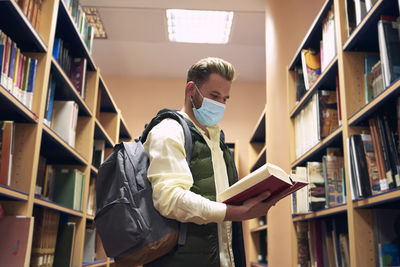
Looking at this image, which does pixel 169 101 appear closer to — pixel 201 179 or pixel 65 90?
pixel 65 90

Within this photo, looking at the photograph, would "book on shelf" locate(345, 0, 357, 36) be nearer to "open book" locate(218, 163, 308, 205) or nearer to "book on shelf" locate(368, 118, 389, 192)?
"book on shelf" locate(368, 118, 389, 192)

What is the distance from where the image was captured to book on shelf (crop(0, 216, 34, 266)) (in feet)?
5.85

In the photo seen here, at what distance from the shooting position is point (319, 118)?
221cm

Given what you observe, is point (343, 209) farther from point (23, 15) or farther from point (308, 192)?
point (23, 15)

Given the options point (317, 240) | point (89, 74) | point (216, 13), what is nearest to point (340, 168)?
point (317, 240)

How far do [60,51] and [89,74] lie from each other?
0.73 meters

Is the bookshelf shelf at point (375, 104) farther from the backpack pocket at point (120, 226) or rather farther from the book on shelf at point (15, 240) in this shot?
the book on shelf at point (15, 240)

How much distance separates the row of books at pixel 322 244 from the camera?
2014 mm

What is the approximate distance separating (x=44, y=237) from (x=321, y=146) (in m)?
1.68

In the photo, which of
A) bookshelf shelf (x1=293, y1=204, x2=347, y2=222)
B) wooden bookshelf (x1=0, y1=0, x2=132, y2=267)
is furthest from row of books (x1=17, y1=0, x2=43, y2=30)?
bookshelf shelf (x1=293, y1=204, x2=347, y2=222)

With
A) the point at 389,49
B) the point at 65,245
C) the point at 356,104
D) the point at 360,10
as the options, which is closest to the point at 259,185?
the point at 389,49

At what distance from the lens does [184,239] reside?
1.20 meters

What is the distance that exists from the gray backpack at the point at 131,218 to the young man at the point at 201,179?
0.04m

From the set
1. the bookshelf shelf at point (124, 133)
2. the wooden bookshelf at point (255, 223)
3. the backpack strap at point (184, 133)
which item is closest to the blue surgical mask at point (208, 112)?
the backpack strap at point (184, 133)
